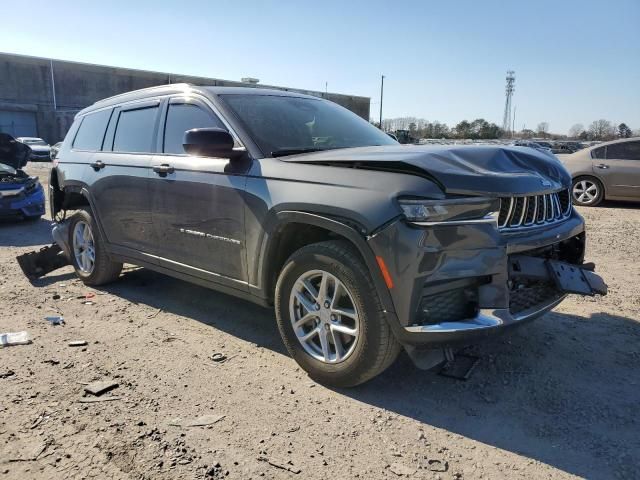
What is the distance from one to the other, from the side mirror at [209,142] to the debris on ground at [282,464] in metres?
2.01

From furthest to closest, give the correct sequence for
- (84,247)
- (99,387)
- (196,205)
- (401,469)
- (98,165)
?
(84,247), (98,165), (196,205), (99,387), (401,469)

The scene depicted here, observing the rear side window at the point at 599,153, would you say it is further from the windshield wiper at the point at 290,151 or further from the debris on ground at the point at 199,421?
the debris on ground at the point at 199,421

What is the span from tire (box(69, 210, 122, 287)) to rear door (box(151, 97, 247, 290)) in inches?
48.7

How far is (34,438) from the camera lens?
9.34 ft

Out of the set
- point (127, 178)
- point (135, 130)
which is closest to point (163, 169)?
point (127, 178)

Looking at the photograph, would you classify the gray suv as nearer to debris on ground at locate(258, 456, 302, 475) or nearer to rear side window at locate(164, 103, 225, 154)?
rear side window at locate(164, 103, 225, 154)

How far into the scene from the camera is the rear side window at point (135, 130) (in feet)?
15.6

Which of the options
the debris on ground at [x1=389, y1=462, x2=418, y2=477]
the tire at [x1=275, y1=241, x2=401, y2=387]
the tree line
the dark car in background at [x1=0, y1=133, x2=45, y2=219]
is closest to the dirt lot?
the debris on ground at [x1=389, y1=462, x2=418, y2=477]

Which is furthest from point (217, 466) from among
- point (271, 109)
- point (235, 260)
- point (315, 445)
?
point (271, 109)

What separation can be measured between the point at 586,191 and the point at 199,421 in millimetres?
11061

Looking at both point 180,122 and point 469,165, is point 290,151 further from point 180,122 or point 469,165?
point 469,165

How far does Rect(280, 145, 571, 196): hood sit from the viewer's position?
2.89 metres

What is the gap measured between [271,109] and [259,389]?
221cm

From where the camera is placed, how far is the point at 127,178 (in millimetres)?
4840
